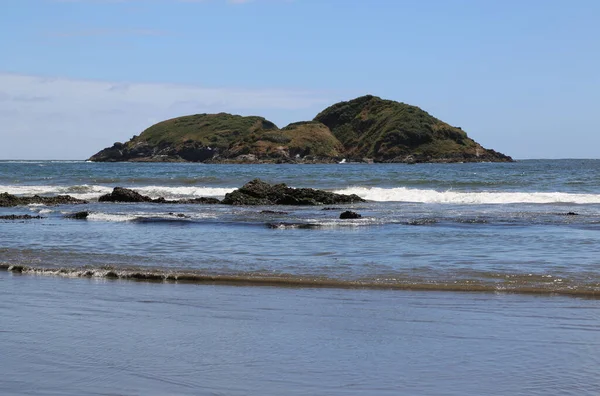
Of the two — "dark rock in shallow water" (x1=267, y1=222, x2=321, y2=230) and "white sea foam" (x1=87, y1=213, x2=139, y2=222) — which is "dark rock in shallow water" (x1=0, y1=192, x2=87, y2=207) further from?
"dark rock in shallow water" (x1=267, y1=222, x2=321, y2=230)

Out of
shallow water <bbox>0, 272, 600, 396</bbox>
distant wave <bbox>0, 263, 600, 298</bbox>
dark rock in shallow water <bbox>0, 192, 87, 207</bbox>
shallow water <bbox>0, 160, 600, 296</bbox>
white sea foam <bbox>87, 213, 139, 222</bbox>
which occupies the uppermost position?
dark rock in shallow water <bbox>0, 192, 87, 207</bbox>

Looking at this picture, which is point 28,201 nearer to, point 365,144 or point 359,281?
point 359,281

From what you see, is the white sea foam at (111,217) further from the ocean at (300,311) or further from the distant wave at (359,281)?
the distant wave at (359,281)

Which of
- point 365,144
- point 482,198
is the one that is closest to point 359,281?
point 482,198

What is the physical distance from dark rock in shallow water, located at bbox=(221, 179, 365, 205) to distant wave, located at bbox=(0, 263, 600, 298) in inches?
682

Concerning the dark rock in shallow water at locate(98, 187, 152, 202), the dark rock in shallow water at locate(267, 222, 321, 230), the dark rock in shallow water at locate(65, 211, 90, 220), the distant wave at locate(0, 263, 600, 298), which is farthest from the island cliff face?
the distant wave at locate(0, 263, 600, 298)

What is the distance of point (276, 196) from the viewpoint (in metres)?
29.5

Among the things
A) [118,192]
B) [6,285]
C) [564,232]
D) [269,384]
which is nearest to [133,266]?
[6,285]

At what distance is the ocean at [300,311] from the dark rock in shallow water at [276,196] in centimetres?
1064

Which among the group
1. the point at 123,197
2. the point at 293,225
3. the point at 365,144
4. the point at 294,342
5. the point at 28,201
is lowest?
the point at 294,342

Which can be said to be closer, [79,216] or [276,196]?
[79,216]

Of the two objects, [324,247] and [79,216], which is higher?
[79,216]

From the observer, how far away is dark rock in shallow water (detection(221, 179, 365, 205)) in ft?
95.8

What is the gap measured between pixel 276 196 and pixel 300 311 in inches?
818
